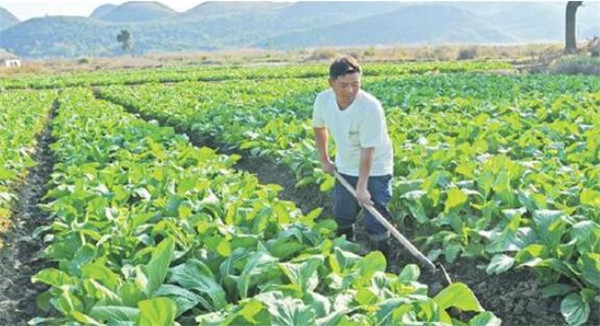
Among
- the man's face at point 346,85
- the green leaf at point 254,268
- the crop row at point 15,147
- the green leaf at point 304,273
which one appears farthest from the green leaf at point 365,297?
the crop row at point 15,147

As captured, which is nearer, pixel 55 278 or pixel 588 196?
pixel 55 278

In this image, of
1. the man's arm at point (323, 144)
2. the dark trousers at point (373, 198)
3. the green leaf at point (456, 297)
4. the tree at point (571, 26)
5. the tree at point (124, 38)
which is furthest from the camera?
the tree at point (124, 38)

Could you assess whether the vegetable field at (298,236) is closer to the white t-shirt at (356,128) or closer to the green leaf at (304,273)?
the green leaf at (304,273)

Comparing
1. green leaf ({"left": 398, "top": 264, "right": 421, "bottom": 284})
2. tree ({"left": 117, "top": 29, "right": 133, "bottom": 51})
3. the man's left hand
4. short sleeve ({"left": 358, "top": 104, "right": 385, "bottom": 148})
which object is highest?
tree ({"left": 117, "top": 29, "right": 133, "bottom": 51})

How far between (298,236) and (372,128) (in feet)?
3.12

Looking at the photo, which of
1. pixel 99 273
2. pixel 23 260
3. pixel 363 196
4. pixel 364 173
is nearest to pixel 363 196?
pixel 363 196

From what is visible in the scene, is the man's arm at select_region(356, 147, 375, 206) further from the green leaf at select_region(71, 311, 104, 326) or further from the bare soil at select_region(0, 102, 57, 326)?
the bare soil at select_region(0, 102, 57, 326)

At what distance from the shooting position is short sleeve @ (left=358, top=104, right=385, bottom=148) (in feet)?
16.0

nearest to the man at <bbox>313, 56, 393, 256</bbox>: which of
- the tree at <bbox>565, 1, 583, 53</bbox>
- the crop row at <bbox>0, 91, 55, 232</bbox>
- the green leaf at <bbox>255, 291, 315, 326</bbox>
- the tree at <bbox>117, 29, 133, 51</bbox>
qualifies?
Result: the green leaf at <bbox>255, 291, 315, 326</bbox>

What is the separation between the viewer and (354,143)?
520cm

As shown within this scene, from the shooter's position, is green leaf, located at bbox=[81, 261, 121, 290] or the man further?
the man

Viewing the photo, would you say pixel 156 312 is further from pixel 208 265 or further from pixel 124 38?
pixel 124 38

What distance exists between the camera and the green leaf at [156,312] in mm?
3215

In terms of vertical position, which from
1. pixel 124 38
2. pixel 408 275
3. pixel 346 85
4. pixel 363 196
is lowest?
Result: pixel 408 275
